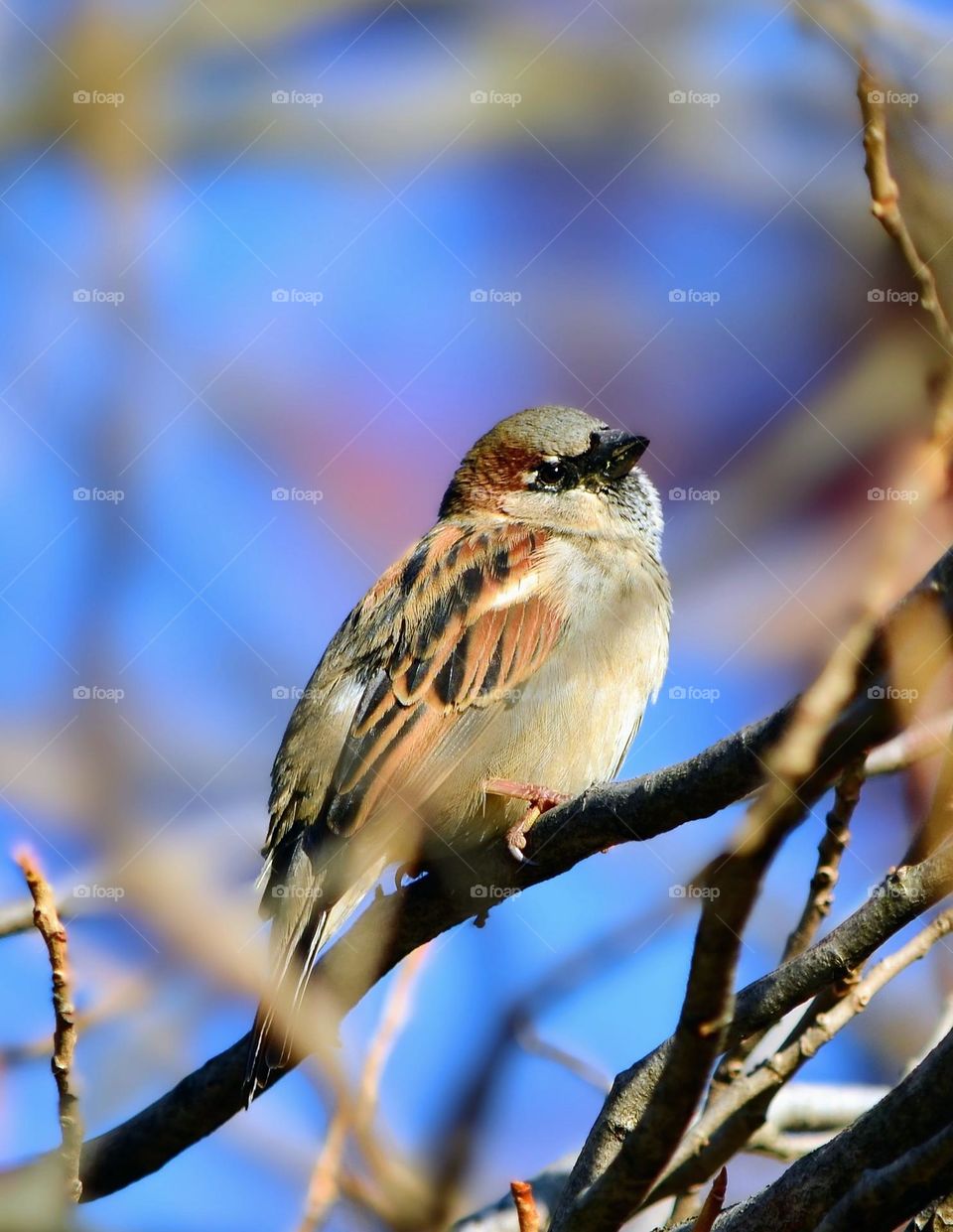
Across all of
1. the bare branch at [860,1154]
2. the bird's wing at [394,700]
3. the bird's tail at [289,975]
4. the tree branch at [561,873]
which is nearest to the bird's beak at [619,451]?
the bird's wing at [394,700]

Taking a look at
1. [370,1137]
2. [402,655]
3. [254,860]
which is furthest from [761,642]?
[370,1137]

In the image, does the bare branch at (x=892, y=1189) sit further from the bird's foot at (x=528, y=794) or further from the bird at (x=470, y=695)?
the bird's foot at (x=528, y=794)

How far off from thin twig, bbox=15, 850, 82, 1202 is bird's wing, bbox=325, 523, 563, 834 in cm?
205

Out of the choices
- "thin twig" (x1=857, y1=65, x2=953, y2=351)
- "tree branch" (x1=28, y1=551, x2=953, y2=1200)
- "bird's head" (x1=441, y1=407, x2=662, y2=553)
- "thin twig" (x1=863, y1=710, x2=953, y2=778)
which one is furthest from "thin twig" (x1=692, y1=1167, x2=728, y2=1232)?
"bird's head" (x1=441, y1=407, x2=662, y2=553)

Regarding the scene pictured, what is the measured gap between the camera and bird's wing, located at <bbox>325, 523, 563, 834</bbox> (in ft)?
16.3

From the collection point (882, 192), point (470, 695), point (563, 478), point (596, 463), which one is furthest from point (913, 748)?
point (563, 478)

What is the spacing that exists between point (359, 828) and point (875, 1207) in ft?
9.07

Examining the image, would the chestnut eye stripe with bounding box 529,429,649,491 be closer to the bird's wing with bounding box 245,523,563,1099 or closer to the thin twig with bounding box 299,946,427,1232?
the bird's wing with bounding box 245,523,563,1099

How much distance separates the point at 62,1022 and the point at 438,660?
8.75 feet

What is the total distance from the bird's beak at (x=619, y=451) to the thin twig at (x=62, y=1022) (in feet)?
11.4

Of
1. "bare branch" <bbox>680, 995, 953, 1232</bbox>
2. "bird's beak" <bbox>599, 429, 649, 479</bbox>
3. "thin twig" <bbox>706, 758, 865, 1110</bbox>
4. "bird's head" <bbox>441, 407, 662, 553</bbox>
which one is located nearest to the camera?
"bare branch" <bbox>680, 995, 953, 1232</bbox>

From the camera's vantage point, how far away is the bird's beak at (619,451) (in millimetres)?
5698

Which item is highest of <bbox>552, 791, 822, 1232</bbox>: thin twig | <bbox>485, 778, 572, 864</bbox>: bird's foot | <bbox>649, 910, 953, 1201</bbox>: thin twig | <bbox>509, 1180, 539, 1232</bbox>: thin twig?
<bbox>485, 778, 572, 864</bbox>: bird's foot

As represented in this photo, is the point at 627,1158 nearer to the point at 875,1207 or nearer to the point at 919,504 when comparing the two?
the point at 875,1207
